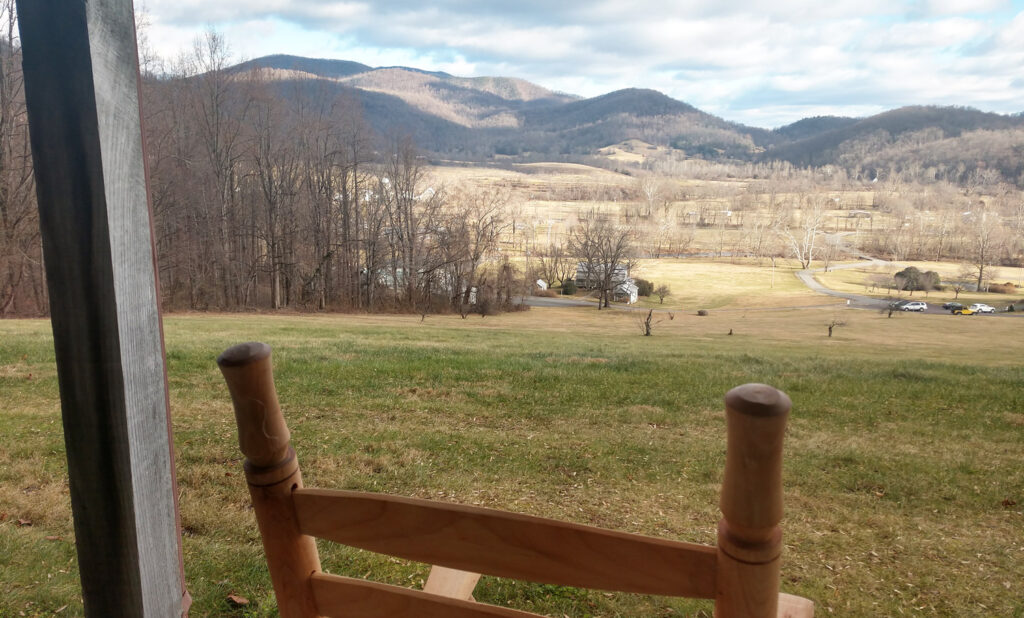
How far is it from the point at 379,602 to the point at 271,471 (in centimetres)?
27

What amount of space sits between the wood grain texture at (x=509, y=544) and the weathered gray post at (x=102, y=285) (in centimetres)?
47

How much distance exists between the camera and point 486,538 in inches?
31.5

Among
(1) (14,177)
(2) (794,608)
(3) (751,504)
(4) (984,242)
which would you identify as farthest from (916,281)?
(3) (751,504)

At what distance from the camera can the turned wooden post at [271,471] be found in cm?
80

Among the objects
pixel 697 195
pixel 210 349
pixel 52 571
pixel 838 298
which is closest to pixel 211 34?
pixel 210 349

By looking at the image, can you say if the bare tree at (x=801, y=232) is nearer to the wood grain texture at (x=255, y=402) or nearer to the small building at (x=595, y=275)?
the small building at (x=595, y=275)

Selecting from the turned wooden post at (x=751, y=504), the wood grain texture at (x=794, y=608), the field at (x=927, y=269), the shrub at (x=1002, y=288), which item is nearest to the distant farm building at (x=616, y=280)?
the field at (x=927, y=269)

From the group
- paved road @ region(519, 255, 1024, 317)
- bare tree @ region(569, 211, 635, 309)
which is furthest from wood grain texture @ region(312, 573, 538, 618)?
bare tree @ region(569, 211, 635, 309)

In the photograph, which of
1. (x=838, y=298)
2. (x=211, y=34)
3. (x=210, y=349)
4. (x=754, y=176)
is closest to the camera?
(x=210, y=349)

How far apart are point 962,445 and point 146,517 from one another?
20.8ft

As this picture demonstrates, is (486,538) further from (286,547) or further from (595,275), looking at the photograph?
(595,275)

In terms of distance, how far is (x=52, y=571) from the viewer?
2.53 metres

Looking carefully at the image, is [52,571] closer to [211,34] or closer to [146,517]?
[146,517]

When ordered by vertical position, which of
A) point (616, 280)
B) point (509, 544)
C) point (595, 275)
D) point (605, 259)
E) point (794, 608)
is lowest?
point (616, 280)
